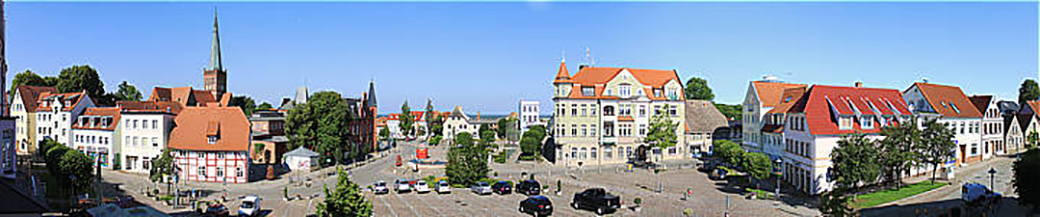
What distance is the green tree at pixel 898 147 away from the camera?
34.7 metres

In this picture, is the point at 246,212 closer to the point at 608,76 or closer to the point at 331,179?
the point at 331,179

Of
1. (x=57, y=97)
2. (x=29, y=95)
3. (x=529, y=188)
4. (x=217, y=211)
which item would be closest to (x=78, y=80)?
(x=29, y=95)

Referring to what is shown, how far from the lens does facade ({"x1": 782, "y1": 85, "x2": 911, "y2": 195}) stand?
36844 mm

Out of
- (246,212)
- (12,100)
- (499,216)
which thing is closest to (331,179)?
(246,212)

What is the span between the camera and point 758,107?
51.5 metres

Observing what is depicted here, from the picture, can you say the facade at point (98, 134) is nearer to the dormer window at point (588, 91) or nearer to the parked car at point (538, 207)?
the parked car at point (538, 207)

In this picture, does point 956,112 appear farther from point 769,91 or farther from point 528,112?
point 528,112

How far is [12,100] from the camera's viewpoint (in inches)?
2680

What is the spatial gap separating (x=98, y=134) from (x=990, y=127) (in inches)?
3075

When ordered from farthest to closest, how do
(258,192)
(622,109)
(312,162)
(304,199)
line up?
(622,109), (312,162), (258,192), (304,199)

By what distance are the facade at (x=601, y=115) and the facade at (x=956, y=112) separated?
21.2 meters

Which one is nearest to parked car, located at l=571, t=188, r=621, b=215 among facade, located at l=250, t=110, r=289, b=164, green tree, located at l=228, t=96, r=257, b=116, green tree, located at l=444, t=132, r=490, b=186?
green tree, located at l=444, t=132, r=490, b=186

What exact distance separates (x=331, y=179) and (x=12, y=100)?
1836 inches

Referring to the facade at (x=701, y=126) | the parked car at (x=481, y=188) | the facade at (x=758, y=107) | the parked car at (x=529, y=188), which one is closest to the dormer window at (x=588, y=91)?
the facade at (x=701, y=126)
